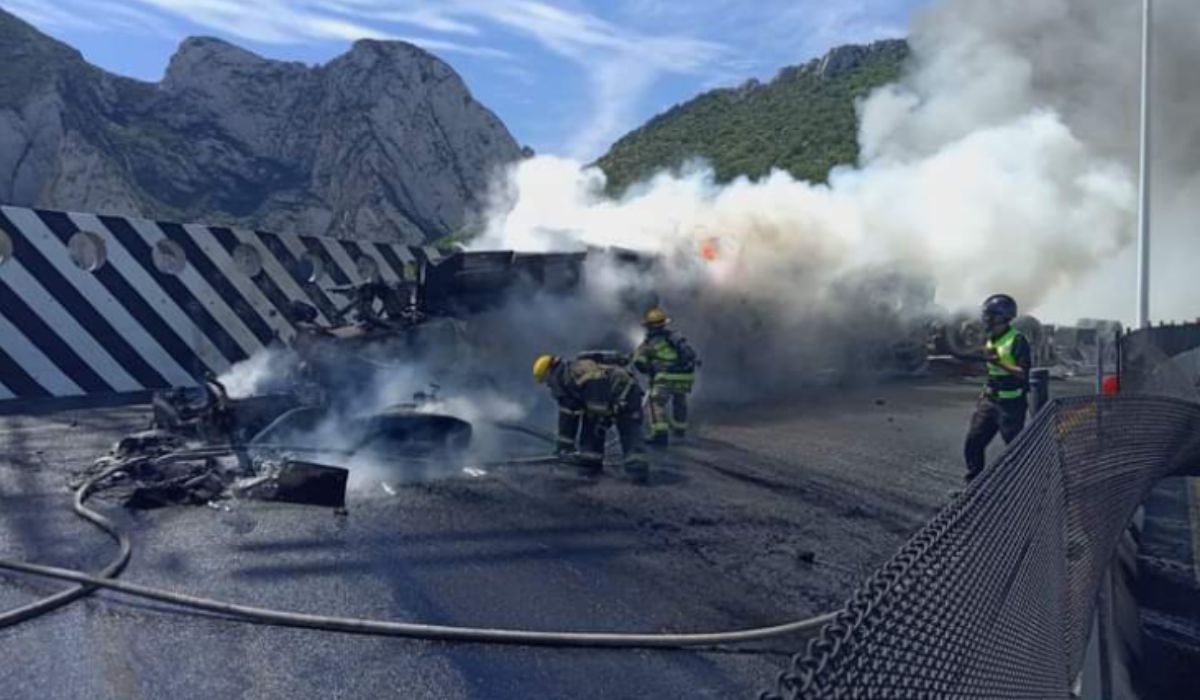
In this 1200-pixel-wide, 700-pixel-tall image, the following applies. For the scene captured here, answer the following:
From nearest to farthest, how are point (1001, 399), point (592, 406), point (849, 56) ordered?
→ point (1001, 399)
point (592, 406)
point (849, 56)

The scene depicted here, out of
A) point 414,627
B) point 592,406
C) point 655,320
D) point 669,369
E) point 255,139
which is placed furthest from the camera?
point 255,139

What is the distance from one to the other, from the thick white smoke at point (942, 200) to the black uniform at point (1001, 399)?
5.69 m

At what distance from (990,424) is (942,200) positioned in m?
11.9

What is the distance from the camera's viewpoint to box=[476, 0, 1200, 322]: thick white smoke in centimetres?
1379

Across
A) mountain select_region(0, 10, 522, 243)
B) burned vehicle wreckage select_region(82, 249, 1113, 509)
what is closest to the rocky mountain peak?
mountain select_region(0, 10, 522, 243)

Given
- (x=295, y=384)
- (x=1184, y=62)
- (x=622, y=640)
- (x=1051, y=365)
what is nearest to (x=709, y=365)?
(x=295, y=384)

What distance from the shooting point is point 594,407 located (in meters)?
7.78

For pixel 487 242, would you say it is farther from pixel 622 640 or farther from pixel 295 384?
pixel 622 640

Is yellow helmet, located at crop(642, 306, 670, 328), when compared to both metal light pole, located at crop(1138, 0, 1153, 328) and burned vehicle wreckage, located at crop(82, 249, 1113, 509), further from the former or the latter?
metal light pole, located at crop(1138, 0, 1153, 328)

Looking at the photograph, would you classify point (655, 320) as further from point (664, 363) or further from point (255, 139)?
point (255, 139)

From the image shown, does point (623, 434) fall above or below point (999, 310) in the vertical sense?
below

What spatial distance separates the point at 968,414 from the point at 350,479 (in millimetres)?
9161

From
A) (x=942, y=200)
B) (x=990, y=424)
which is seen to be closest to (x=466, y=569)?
(x=990, y=424)

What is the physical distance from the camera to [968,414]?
13.0m
